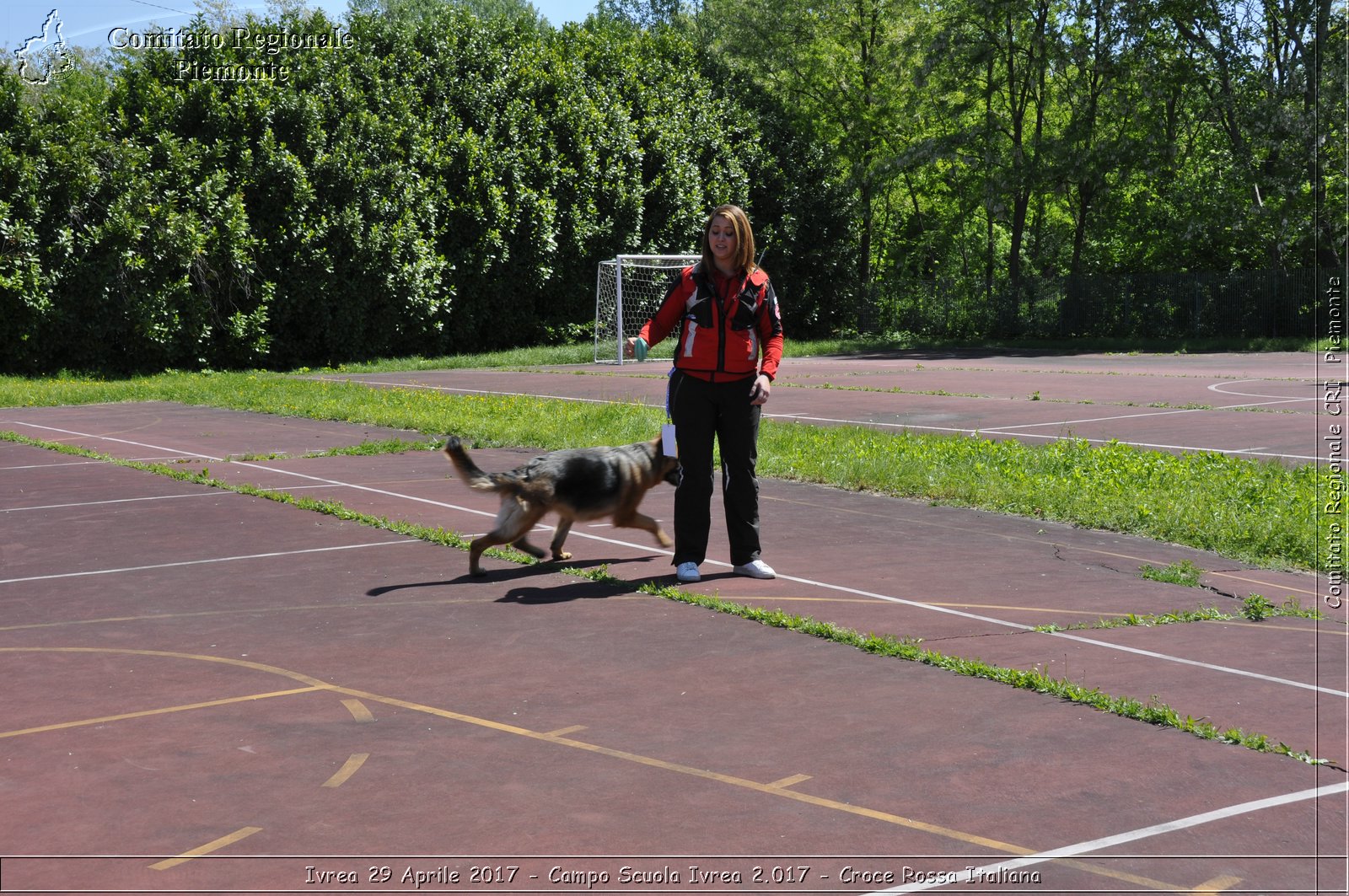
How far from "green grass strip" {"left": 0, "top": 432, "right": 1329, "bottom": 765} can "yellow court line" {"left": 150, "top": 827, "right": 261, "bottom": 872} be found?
10.2 ft

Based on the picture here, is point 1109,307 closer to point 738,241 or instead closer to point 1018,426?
point 1018,426

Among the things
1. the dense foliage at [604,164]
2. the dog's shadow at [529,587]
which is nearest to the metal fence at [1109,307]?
the dense foliage at [604,164]

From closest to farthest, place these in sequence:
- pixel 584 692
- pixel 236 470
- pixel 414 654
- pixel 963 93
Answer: pixel 584 692 → pixel 414 654 → pixel 236 470 → pixel 963 93

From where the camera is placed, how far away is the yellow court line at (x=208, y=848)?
386 centimetres

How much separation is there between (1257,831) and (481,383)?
2318 centimetres

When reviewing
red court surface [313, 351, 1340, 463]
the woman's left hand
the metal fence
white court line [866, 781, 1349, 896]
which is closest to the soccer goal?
red court surface [313, 351, 1340, 463]

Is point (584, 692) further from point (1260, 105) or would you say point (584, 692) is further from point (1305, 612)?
point (1260, 105)

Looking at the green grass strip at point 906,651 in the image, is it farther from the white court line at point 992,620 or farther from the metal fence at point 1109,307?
the metal fence at point 1109,307

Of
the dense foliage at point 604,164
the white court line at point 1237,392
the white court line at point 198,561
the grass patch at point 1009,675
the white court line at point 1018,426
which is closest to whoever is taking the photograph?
the grass patch at point 1009,675

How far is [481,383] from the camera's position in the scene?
2639cm

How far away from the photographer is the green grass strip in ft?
16.3

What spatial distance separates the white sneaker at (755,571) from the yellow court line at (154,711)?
3.05m

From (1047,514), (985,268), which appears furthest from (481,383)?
(985,268)

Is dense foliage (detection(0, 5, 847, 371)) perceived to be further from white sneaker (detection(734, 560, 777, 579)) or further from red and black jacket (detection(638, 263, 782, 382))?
white sneaker (detection(734, 560, 777, 579))
